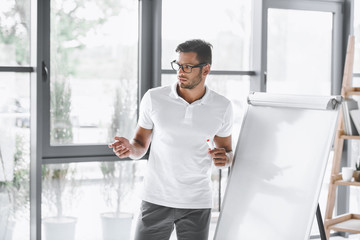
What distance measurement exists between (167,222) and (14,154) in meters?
1.27

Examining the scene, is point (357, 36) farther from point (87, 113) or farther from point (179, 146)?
point (179, 146)

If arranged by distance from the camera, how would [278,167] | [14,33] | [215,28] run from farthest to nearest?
1. [215,28]
2. [14,33]
3. [278,167]

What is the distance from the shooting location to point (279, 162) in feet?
7.47

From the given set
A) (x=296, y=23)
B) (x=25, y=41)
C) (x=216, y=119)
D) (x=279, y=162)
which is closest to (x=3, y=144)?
(x=25, y=41)

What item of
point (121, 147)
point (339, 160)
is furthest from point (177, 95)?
point (339, 160)

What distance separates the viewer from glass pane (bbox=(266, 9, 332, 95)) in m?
3.90

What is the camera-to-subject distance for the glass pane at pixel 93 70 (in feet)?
10.6

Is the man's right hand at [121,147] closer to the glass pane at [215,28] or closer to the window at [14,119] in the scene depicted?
the window at [14,119]

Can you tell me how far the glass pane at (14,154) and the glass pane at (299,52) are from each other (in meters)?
1.74

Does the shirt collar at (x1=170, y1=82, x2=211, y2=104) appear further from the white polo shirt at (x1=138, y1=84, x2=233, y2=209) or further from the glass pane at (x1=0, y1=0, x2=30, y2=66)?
the glass pane at (x1=0, y1=0, x2=30, y2=66)

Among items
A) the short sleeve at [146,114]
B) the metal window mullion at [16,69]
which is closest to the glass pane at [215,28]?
the metal window mullion at [16,69]

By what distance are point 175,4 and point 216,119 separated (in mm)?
1352

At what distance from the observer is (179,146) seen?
7.77ft

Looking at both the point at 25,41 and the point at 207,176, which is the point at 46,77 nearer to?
the point at 25,41
